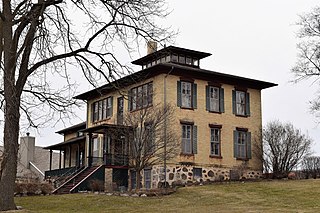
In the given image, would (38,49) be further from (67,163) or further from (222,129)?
(67,163)

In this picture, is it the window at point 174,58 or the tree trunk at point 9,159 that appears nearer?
the tree trunk at point 9,159

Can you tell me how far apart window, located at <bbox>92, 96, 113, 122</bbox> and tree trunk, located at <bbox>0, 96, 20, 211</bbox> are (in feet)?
60.6

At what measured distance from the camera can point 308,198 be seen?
23.8 m

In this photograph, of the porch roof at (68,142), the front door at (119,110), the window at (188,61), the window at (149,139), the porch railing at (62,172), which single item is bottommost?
the porch railing at (62,172)

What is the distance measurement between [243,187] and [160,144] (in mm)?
6046

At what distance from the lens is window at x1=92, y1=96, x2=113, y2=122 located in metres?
40.9

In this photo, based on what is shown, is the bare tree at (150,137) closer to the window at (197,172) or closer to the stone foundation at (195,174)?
the stone foundation at (195,174)

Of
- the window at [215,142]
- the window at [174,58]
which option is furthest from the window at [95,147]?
the window at [215,142]

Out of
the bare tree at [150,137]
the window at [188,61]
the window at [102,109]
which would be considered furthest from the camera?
the window at [102,109]

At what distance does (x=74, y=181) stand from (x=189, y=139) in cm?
770

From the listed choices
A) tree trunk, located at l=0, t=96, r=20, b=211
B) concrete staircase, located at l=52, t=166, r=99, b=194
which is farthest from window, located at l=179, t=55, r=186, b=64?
tree trunk, located at l=0, t=96, r=20, b=211

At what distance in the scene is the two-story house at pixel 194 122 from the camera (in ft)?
116

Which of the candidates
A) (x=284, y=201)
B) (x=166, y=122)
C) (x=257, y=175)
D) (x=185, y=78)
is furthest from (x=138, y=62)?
(x=284, y=201)

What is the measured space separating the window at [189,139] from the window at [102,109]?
7.08 m
